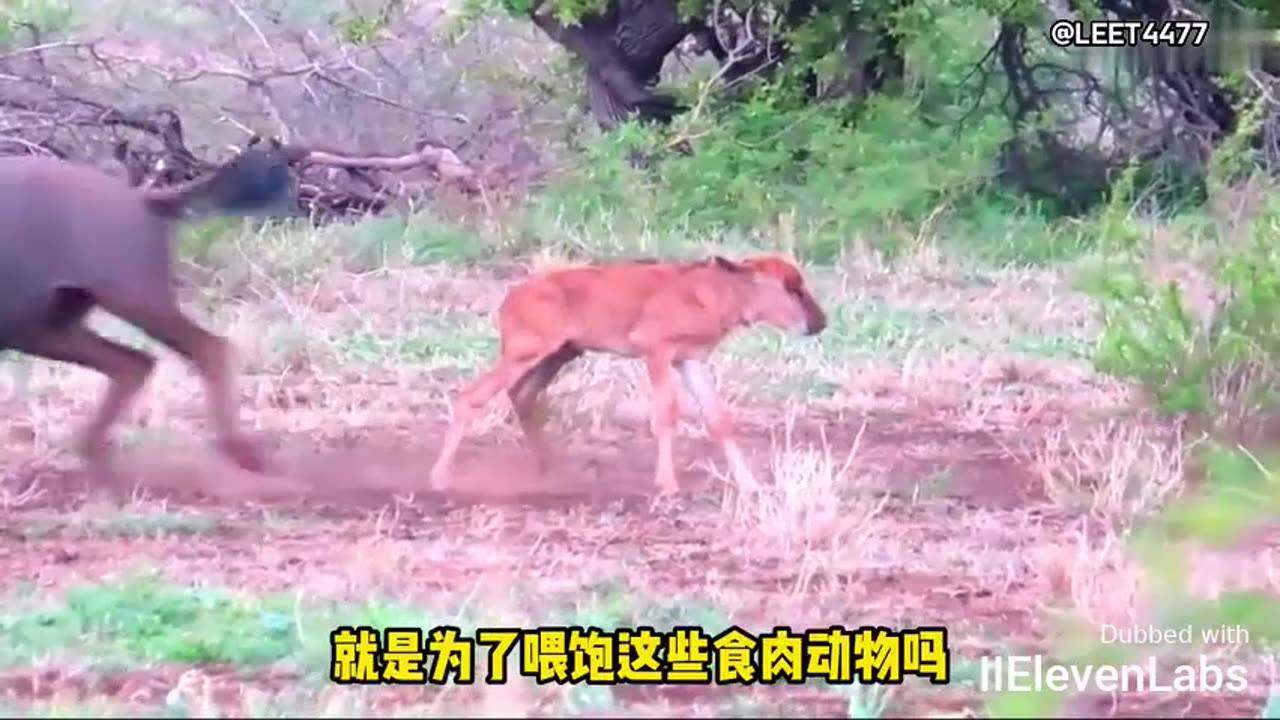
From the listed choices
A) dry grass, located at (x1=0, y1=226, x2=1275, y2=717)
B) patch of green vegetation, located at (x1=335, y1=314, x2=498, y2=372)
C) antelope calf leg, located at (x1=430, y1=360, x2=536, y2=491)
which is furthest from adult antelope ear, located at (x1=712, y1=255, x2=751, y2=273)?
patch of green vegetation, located at (x1=335, y1=314, x2=498, y2=372)

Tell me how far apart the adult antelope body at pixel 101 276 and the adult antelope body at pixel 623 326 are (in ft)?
3.30

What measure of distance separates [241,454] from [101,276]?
2.69 feet

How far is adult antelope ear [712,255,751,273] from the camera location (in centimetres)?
924

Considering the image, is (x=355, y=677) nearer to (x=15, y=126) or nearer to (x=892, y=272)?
(x=892, y=272)

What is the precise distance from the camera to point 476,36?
21953mm

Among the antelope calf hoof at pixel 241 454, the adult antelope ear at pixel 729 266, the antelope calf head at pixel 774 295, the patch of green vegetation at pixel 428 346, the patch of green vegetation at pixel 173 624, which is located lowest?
the patch of green vegetation at pixel 173 624

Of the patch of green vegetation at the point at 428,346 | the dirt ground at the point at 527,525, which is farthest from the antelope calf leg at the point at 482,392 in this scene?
→ the patch of green vegetation at the point at 428,346

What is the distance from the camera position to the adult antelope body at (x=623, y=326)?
902 cm

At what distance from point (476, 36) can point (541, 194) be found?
5.33 metres

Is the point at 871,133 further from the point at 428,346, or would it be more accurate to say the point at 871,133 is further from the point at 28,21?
the point at 428,346

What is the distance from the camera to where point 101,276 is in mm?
8555

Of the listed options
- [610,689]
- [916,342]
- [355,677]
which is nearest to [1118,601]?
[610,689]
